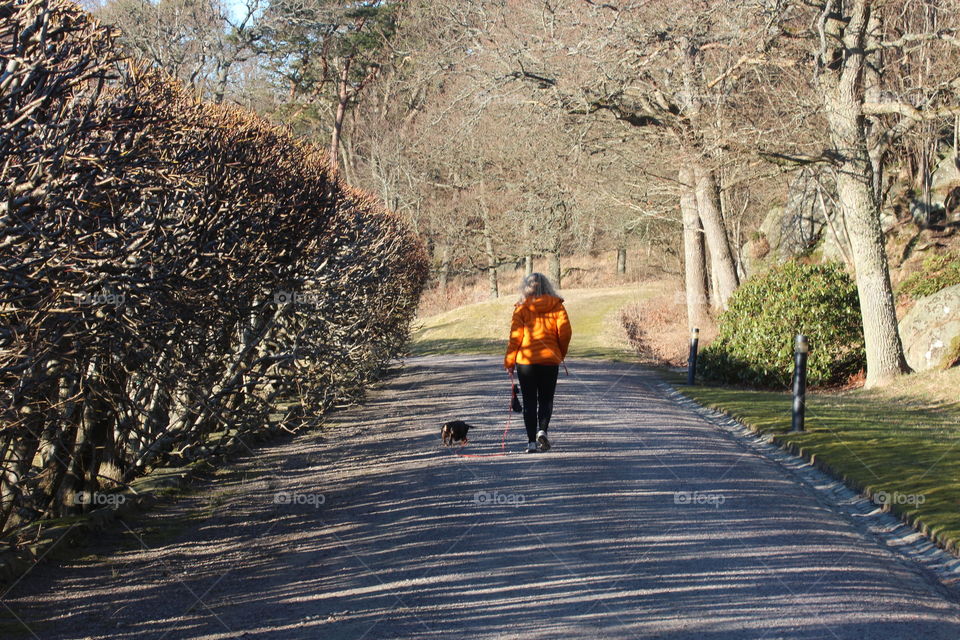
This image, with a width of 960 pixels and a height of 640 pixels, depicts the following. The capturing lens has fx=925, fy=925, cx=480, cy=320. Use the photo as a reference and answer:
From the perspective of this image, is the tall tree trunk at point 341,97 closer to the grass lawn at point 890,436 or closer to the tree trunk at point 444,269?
the tree trunk at point 444,269

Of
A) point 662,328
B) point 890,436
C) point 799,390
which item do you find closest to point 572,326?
point 662,328

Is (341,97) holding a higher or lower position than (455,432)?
higher

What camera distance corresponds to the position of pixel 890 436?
1146 centimetres

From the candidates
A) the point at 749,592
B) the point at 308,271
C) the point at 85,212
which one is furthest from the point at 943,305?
the point at 85,212

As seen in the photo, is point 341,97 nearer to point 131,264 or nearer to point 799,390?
point 799,390

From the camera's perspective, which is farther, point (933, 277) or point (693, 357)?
point (933, 277)

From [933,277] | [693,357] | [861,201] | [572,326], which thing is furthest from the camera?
[572,326]

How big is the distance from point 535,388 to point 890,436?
Result: 4.73 m

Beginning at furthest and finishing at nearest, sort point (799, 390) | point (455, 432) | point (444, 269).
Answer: point (444, 269) → point (799, 390) → point (455, 432)

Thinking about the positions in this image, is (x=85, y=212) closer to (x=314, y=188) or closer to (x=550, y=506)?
(x=550, y=506)

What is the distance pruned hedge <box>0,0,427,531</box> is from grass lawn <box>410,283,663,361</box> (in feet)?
57.1

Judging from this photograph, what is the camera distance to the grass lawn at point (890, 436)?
823 cm

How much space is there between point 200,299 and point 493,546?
3.11m

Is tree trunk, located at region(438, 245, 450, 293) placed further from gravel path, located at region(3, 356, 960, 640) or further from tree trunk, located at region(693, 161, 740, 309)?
gravel path, located at region(3, 356, 960, 640)
